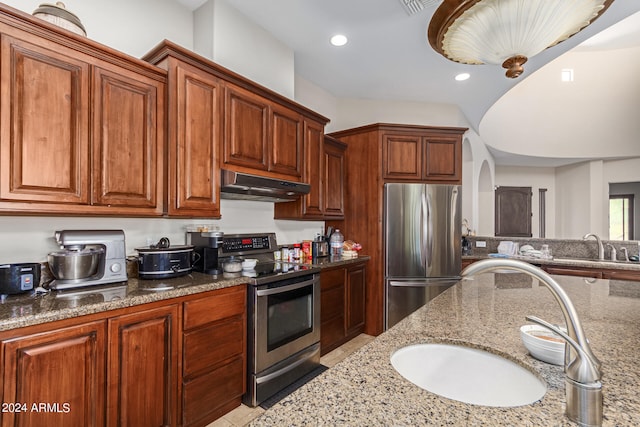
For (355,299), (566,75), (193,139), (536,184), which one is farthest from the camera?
(536,184)

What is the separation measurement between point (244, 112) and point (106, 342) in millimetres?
1727

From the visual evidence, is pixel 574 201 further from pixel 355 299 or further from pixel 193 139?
pixel 193 139

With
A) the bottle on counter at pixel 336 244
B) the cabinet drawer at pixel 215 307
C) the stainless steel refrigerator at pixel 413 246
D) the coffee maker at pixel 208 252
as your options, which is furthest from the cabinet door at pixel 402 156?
the cabinet drawer at pixel 215 307

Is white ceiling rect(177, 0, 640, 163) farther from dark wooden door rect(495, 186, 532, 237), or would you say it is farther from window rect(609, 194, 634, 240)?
window rect(609, 194, 634, 240)

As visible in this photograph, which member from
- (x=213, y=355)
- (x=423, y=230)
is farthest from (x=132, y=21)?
(x=423, y=230)

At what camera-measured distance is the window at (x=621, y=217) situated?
7695 mm

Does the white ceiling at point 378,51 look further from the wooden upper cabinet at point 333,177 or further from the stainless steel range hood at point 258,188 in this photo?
the stainless steel range hood at point 258,188

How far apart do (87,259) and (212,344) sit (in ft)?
2.77

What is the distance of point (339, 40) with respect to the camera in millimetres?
2857

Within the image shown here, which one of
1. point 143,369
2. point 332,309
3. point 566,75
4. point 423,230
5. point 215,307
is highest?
point 566,75

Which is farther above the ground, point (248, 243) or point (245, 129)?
point (245, 129)

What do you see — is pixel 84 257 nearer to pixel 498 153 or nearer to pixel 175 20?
pixel 175 20

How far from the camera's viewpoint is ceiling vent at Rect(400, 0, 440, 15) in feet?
7.48

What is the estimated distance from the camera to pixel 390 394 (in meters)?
0.69
